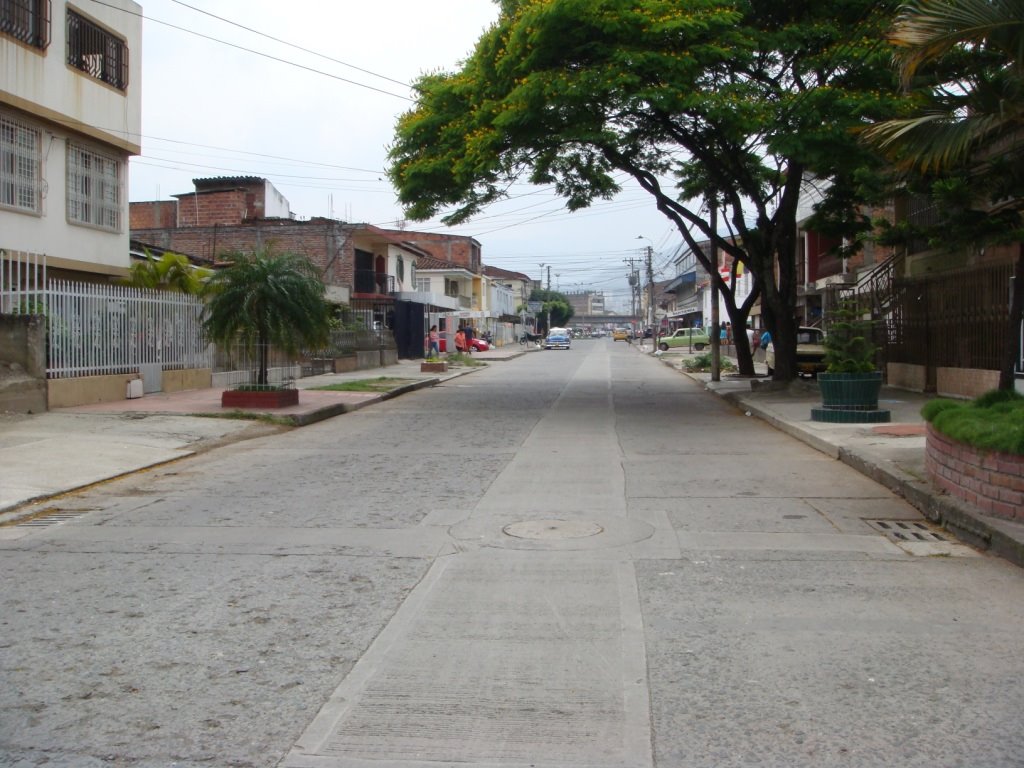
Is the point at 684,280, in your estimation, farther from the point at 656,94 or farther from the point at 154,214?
the point at 656,94

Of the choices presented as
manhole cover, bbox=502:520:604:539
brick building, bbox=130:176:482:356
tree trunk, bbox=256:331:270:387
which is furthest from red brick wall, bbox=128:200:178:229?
manhole cover, bbox=502:520:604:539

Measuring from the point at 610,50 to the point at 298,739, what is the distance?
16.0 meters

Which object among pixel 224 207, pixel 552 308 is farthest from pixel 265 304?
pixel 552 308

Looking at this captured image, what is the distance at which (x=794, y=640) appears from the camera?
5391mm

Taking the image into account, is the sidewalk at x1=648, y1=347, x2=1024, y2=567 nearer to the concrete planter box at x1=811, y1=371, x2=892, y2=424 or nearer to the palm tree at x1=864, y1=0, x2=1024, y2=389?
the concrete planter box at x1=811, y1=371, x2=892, y2=424

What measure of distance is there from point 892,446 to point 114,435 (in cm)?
1078

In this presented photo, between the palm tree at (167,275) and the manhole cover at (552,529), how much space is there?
1603 centimetres

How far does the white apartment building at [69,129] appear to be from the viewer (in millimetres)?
18562

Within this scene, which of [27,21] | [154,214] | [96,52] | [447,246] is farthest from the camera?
[447,246]

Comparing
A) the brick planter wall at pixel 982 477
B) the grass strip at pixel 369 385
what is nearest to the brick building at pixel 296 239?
the grass strip at pixel 369 385

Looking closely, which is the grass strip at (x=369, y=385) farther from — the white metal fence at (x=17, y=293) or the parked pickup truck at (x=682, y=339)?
the parked pickup truck at (x=682, y=339)

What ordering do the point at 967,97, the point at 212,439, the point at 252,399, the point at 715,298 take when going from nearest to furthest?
the point at 967,97 < the point at 212,439 < the point at 252,399 < the point at 715,298

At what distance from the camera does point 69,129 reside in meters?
20.2

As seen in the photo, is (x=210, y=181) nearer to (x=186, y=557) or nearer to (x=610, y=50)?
(x=610, y=50)
